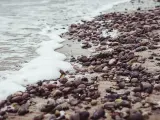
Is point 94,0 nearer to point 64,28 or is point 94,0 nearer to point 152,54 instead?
point 64,28

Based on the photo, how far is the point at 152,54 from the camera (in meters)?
5.94

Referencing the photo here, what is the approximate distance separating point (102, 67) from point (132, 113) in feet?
6.55

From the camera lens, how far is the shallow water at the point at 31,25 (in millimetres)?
6473

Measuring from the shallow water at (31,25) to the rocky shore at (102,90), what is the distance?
82 cm

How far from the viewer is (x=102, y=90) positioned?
448cm

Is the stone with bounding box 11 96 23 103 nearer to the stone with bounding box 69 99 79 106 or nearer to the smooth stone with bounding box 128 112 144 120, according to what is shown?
the stone with bounding box 69 99 79 106

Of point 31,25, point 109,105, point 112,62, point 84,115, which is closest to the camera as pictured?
point 84,115

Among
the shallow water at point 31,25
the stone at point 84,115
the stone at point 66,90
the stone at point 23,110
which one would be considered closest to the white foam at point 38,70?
the shallow water at point 31,25

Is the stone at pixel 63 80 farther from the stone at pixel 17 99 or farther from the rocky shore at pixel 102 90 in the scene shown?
the stone at pixel 17 99

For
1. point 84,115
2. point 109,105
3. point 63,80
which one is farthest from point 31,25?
point 84,115

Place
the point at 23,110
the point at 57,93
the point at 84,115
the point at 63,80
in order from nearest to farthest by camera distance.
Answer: the point at 84,115, the point at 23,110, the point at 57,93, the point at 63,80

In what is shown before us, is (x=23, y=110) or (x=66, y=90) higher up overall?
(x=66, y=90)

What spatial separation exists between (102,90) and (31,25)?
6.47 m

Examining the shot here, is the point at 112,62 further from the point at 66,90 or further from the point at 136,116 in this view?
the point at 136,116
